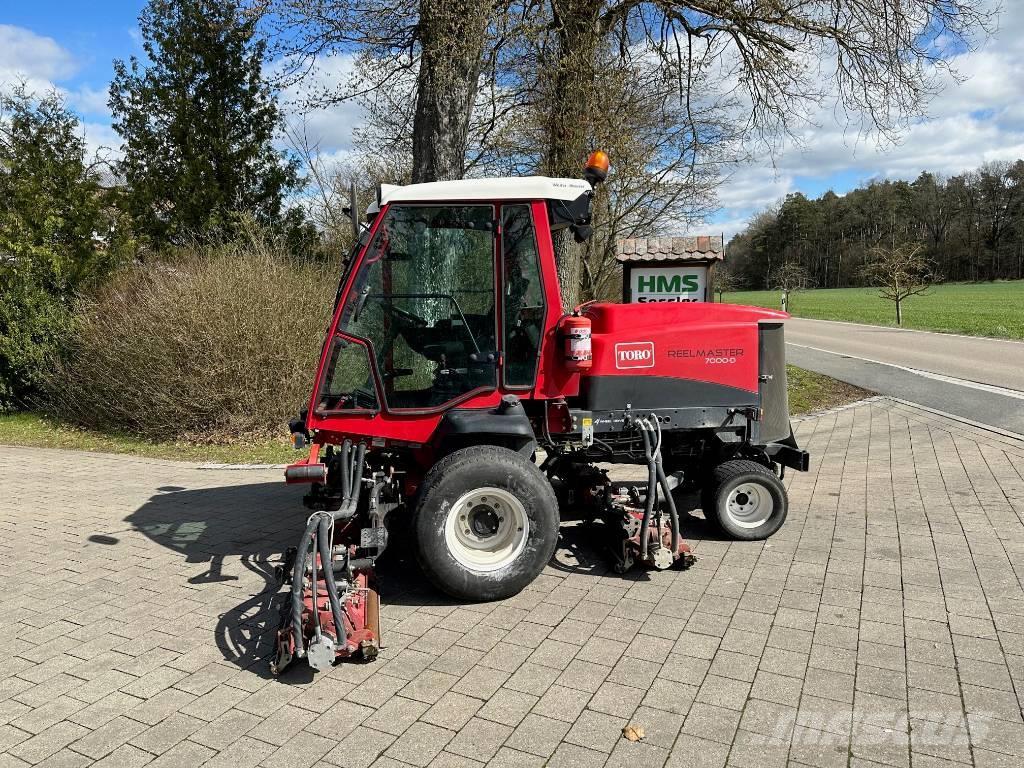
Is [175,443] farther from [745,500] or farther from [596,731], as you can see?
[596,731]

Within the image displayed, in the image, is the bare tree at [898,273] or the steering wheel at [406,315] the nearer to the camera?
the steering wheel at [406,315]

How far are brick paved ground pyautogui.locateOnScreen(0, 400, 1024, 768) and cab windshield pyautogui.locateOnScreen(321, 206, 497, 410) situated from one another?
1.20m

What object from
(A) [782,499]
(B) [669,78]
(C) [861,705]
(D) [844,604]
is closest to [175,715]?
(C) [861,705]

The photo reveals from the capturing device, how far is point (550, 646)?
11.9 ft

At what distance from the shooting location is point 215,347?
9.12 m

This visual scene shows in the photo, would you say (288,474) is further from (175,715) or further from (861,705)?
(861,705)

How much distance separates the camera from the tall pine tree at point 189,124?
497 inches

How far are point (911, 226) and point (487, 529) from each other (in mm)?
84699

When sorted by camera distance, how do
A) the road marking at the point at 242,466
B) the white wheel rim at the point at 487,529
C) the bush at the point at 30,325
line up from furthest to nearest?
the bush at the point at 30,325, the road marking at the point at 242,466, the white wheel rim at the point at 487,529

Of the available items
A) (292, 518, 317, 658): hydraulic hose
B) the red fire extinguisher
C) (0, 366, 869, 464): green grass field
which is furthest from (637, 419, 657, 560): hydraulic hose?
(0, 366, 869, 464): green grass field

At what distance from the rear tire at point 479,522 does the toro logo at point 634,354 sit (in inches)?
37.9

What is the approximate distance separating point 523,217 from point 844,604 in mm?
2821

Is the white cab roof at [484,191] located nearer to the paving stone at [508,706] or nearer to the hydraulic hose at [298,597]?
the hydraulic hose at [298,597]

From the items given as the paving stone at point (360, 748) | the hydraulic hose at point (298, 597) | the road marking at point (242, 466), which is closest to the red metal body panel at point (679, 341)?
the hydraulic hose at point (298, 597)
